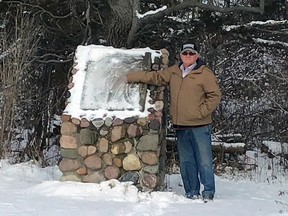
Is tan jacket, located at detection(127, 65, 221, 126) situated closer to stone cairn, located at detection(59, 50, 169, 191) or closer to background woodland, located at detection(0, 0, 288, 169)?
stone cairn, located at detection(59, 50, 169, 191)

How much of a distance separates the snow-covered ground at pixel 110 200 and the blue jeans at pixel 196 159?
24cm

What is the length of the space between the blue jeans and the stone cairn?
0.31 m

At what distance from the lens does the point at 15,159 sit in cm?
970

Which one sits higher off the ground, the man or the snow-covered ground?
the man

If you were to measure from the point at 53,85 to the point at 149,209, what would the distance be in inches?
283

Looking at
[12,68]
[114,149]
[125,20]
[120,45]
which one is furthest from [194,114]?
[125,20]

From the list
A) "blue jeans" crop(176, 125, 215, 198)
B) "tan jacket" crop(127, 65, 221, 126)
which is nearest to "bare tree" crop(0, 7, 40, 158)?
"blue jeans" crop(176, 125, 215, 198)

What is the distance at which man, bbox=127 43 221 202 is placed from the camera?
22.6 feet

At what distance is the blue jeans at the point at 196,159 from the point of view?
272 inches

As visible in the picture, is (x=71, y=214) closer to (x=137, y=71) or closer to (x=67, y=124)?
(x=67, y=124)

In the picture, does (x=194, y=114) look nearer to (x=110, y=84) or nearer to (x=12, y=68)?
(x=110, y=84)

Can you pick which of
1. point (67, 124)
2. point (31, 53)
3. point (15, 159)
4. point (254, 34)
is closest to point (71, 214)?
point (67, 124)

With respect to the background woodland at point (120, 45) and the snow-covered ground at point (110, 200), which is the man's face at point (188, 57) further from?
the background woodland at point (120, 45)

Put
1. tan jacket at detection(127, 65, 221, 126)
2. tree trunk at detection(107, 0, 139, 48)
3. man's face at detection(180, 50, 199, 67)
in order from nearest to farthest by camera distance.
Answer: tan jacket at detection(127, 65, 221, 126) < man's face at detection(180, 50, 199, 67) < tree trunk at detection(107, 0, 139, 48)
